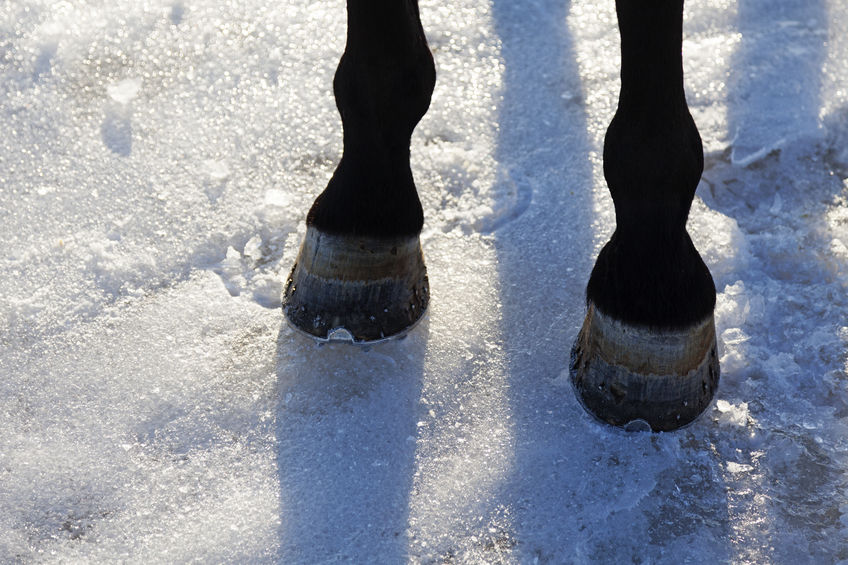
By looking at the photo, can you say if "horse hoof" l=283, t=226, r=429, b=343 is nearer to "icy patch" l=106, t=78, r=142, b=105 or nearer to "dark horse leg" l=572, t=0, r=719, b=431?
"dark horse leg" l=572, t=0, r=719, b=431

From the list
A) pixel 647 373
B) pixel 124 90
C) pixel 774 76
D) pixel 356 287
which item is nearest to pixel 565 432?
pixel 647 373

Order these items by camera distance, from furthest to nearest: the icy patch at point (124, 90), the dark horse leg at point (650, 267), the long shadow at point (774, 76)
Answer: the icy patch at point (124, 90) → the long shadow at point (774, 76) → the dark horse leg at point (650, 267)

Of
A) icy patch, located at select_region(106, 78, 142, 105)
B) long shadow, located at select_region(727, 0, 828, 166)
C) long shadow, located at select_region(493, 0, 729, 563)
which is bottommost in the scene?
long shadow, located at select_region(493, 0, 729, 563)

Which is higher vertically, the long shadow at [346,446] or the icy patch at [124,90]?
the icy patch at [124,90]

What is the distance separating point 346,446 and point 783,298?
938 millimetres

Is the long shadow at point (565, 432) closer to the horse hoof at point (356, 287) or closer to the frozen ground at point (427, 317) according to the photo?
the frozen ground at point (427, 317)

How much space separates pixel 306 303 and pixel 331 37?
1101mm

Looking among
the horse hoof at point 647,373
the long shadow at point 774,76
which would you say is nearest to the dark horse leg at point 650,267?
the horse hoof at point 647,373

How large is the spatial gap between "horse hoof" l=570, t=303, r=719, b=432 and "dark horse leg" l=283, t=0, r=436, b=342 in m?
0.39

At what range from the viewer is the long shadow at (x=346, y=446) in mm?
1683

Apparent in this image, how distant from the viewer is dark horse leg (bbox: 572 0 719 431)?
162 cm

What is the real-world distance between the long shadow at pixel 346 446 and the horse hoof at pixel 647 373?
13.4 inches

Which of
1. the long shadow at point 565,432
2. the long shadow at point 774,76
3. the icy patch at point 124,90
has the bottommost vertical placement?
the long shadow at point 565,432

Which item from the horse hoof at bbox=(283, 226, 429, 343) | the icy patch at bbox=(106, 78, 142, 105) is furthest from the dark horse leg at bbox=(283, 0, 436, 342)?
the icy patch at bbox=(106, 78, 142, 105)
